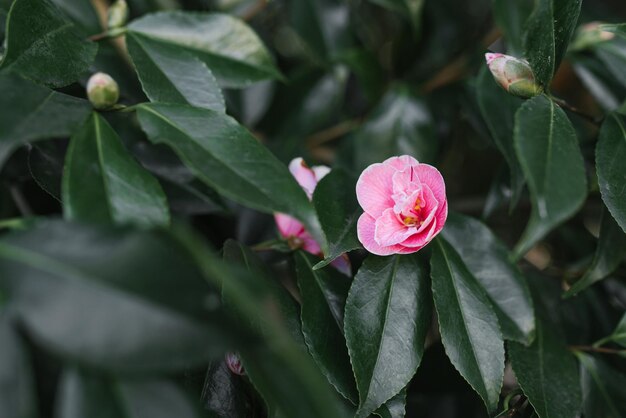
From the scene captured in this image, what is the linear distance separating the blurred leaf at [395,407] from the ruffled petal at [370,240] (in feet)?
0.43

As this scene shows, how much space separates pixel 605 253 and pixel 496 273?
127 millimetres

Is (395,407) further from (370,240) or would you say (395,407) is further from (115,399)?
(115,399)

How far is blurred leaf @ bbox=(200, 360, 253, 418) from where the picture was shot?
0.60m

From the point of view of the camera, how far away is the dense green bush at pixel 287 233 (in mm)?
389

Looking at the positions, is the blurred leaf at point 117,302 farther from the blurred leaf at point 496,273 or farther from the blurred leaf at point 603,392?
the blurred leaf at point 603,392

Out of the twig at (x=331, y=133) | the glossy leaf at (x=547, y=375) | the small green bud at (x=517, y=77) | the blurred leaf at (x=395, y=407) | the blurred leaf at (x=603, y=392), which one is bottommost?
the blurred leaf at (x=603, y=392)

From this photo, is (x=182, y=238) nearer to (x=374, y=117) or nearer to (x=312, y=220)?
(x=312, y=220)

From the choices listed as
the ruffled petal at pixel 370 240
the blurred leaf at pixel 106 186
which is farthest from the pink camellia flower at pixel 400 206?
the blurred leaf at pixel 106 186

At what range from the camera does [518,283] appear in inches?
27.3

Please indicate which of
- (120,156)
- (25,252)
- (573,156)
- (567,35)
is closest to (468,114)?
(567,35)

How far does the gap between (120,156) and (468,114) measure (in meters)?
0.59

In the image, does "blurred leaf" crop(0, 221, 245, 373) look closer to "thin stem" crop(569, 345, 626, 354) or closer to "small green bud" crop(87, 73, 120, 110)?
"small green bud" crop(87, 73, 120, 110)

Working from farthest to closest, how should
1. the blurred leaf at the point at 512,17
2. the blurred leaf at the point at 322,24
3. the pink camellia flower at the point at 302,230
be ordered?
the blurred leaf at the point at 322,24 → the blurred leaf at the point at 512,17 → the pink camellia flower at the point at 302,230

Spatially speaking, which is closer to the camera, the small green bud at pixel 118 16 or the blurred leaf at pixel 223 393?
the blurred leaf at pixel 223 393
